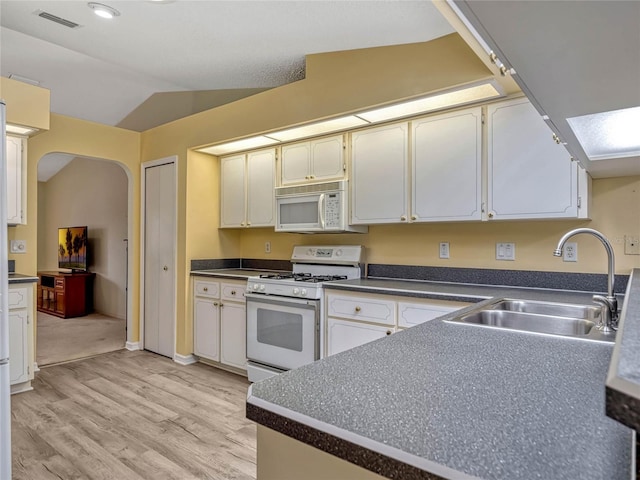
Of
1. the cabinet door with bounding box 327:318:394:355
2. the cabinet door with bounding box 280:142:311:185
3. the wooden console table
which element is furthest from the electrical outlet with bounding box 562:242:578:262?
the wooden console table

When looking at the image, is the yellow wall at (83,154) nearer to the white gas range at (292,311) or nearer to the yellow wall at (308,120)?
the yellow wall at (308,120)

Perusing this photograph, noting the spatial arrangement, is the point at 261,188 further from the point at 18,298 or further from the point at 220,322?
the point at 18,298

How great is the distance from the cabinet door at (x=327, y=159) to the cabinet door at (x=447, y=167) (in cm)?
65

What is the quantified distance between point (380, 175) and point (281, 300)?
1.22 m

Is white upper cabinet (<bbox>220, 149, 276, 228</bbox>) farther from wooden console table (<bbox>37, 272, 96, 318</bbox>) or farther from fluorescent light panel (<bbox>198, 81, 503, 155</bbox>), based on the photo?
wooden console table (<bbox>37, 272, 96, 318</bbox>)

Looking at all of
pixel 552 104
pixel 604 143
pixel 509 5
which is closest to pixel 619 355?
pixel 509 5

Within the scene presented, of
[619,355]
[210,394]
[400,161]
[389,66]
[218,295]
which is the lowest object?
[210,394]

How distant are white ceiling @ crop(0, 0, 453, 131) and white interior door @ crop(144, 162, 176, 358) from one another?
1052mm

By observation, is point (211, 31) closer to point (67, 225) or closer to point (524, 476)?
point (524, 476)

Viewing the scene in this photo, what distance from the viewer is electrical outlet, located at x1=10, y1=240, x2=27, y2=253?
11.9ft

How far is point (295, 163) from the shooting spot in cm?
348

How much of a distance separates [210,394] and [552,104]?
301 cm

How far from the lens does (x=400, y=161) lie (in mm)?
2826

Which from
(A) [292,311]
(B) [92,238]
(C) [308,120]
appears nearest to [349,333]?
(A) [292,311]
